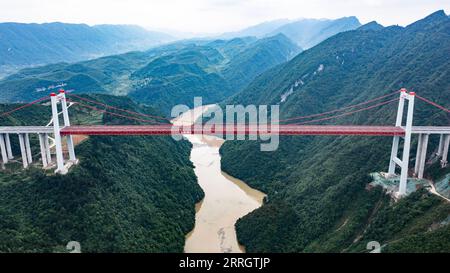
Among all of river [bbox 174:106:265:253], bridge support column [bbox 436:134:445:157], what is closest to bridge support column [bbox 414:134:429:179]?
bridge support column [bbox 436:134:445:157]

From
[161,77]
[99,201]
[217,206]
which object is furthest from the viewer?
[161,77]

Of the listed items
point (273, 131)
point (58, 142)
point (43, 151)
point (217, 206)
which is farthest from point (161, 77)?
point (273, 131)

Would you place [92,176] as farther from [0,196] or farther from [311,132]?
[311,132]

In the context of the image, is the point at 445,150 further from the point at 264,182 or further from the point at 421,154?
the point at 264,182

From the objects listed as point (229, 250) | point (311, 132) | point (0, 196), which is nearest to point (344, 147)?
point (311, 132)

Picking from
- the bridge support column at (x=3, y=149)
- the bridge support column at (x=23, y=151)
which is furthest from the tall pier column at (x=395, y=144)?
the bridge support column at (x=3, y=149)

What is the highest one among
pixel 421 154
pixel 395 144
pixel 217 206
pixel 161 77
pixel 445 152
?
pixel 395 144
